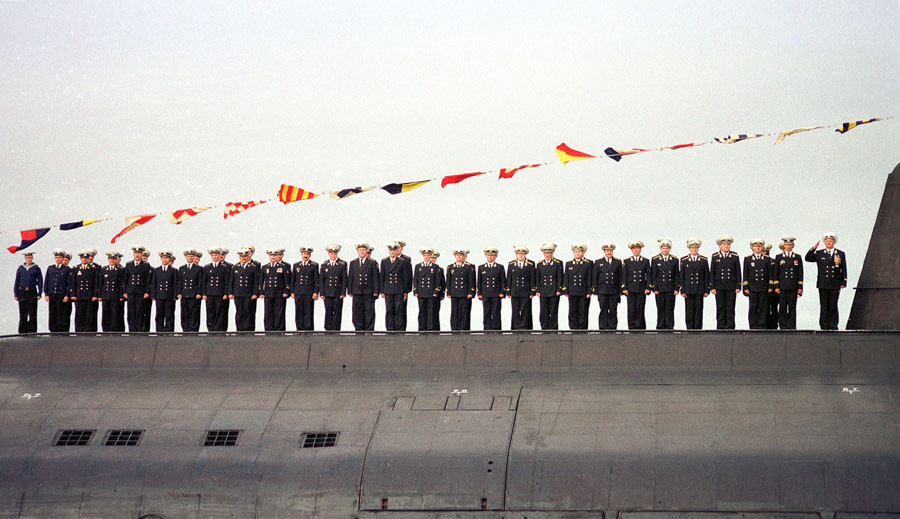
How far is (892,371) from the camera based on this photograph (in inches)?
473

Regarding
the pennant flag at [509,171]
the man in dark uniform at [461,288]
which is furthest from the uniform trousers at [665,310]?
the man in dark uniform at [461,288]

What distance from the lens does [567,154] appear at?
16.1 m

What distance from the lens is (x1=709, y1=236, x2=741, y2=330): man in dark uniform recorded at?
16.1 metres

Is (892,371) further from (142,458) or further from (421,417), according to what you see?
(142,458)

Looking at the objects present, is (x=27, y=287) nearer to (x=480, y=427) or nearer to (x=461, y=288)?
(x=461, y=288)

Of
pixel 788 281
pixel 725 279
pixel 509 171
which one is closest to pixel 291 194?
pixel 509 171

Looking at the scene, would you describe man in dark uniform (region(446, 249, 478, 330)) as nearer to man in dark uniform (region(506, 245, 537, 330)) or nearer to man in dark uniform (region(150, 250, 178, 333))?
man in dark uniform (region(506, 245, 537, 330))

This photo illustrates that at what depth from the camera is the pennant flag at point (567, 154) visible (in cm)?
1608

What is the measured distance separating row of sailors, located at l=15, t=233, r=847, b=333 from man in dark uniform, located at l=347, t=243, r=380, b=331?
0.02 m

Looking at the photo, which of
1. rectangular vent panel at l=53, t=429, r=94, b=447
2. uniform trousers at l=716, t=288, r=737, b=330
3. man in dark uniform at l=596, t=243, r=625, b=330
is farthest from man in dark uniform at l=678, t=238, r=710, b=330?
rectangular vent panel at l=53, t=429, r=94, b=447

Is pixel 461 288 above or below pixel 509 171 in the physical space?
below

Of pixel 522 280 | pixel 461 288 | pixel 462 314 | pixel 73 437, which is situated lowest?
pixel 73 437

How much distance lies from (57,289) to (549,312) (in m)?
9.17

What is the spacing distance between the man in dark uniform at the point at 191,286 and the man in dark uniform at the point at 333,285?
2258 mm
